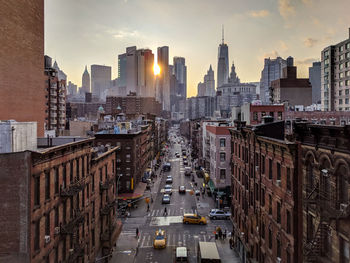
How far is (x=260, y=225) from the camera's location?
29.1m

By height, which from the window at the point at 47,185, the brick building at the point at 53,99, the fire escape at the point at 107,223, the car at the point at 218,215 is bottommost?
the car at the point at 218,215

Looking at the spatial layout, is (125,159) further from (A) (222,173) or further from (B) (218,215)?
(B) (218,215)

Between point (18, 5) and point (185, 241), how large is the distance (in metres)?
44.9

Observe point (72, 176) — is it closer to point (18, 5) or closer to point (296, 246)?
point (296, 246)

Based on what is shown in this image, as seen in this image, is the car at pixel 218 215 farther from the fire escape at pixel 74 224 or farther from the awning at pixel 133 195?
the fire escape at pixel 74 224

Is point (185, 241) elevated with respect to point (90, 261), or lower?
lower

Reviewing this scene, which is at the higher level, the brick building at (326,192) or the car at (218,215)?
the brick building at (326,192)

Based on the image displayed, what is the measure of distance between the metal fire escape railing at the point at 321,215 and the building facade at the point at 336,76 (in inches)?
3635

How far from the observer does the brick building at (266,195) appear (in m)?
20.5

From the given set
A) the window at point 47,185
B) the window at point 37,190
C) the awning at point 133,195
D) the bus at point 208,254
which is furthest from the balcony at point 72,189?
the awning at point 133,195

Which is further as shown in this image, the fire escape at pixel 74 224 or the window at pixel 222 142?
the window at pixel 222 142

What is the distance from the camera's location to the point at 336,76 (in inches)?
4018

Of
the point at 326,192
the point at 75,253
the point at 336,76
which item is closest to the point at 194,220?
the point at 75,253

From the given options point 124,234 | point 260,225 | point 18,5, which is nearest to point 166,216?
point 124,234
